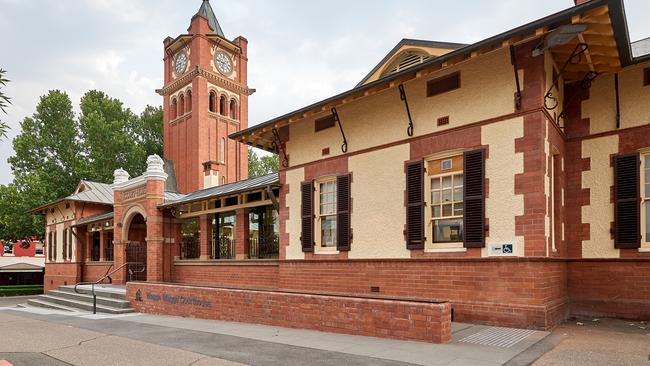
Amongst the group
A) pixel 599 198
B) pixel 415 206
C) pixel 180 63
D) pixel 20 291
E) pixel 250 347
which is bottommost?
pixel 20 291

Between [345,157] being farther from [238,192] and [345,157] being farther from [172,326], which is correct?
[172,326]

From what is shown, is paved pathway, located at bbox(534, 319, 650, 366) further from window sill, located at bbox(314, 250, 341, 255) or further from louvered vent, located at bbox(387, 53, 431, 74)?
louvered vent, located at bbox(387, 53, 431, 74)

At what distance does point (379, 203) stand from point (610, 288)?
16.5 ft

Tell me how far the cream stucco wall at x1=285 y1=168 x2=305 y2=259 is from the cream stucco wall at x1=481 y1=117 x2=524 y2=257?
5.52 metres

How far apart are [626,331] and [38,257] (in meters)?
50.6

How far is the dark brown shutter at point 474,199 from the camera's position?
916cm

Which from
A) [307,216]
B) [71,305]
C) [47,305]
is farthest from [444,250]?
[47,305]

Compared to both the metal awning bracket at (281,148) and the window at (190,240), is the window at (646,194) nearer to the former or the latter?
the metal awning bracket at (281,148)

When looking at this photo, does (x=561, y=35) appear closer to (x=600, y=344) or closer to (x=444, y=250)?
(x=444, y=250)

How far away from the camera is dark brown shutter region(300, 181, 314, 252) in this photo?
1263 cm

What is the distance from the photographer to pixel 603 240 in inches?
378

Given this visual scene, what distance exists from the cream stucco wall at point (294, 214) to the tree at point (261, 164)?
3705cm

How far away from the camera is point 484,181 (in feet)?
30.3

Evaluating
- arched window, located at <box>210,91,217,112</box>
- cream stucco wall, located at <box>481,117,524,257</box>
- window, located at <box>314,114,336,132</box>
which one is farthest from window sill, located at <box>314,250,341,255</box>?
arched window, located at <box>210,91,217,112</box>
